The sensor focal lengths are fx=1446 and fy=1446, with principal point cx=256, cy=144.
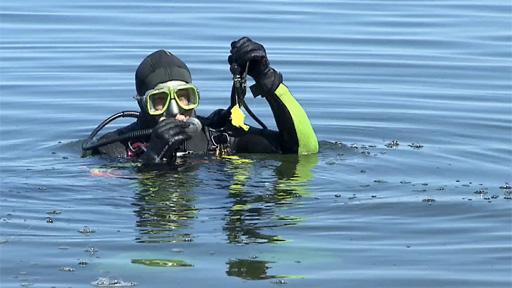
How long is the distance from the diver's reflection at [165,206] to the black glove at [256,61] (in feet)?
2.38

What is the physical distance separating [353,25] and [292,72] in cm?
280

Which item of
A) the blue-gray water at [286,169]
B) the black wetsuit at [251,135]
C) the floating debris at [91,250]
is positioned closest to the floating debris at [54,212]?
the blue-gray water at [286,169]

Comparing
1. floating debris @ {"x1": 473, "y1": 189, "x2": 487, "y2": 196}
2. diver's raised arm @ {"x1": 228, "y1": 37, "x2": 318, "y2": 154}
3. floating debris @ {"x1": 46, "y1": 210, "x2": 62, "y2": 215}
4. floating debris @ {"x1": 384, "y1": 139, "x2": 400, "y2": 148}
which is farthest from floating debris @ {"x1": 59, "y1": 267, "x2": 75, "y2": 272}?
floating debris @ {"x1": 384, "y1": 139, "x2": 400, "y2": 148}

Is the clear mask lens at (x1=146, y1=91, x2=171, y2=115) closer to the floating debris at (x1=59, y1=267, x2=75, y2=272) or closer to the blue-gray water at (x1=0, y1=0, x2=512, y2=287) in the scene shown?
the blue-gray water at (x1=0, y1=0, x2=512, y2=287)

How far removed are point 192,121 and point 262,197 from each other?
762 mm

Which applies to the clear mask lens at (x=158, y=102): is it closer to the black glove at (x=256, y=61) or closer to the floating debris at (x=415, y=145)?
the black glove at (x=256, y=61)

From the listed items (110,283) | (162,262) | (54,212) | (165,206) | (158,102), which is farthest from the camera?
(158,102)

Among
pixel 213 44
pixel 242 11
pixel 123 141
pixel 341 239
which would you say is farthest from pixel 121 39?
pixel 341 239

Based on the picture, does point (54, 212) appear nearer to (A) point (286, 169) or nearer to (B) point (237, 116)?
(B) point (237, 116)

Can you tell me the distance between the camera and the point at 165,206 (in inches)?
307

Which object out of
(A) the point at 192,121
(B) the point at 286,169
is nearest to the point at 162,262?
(A) the point at 192,121

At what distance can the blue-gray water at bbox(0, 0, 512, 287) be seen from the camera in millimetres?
6621

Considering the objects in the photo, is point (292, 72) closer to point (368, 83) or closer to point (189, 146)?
point (368, 83)

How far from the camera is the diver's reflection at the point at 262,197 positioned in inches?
283
